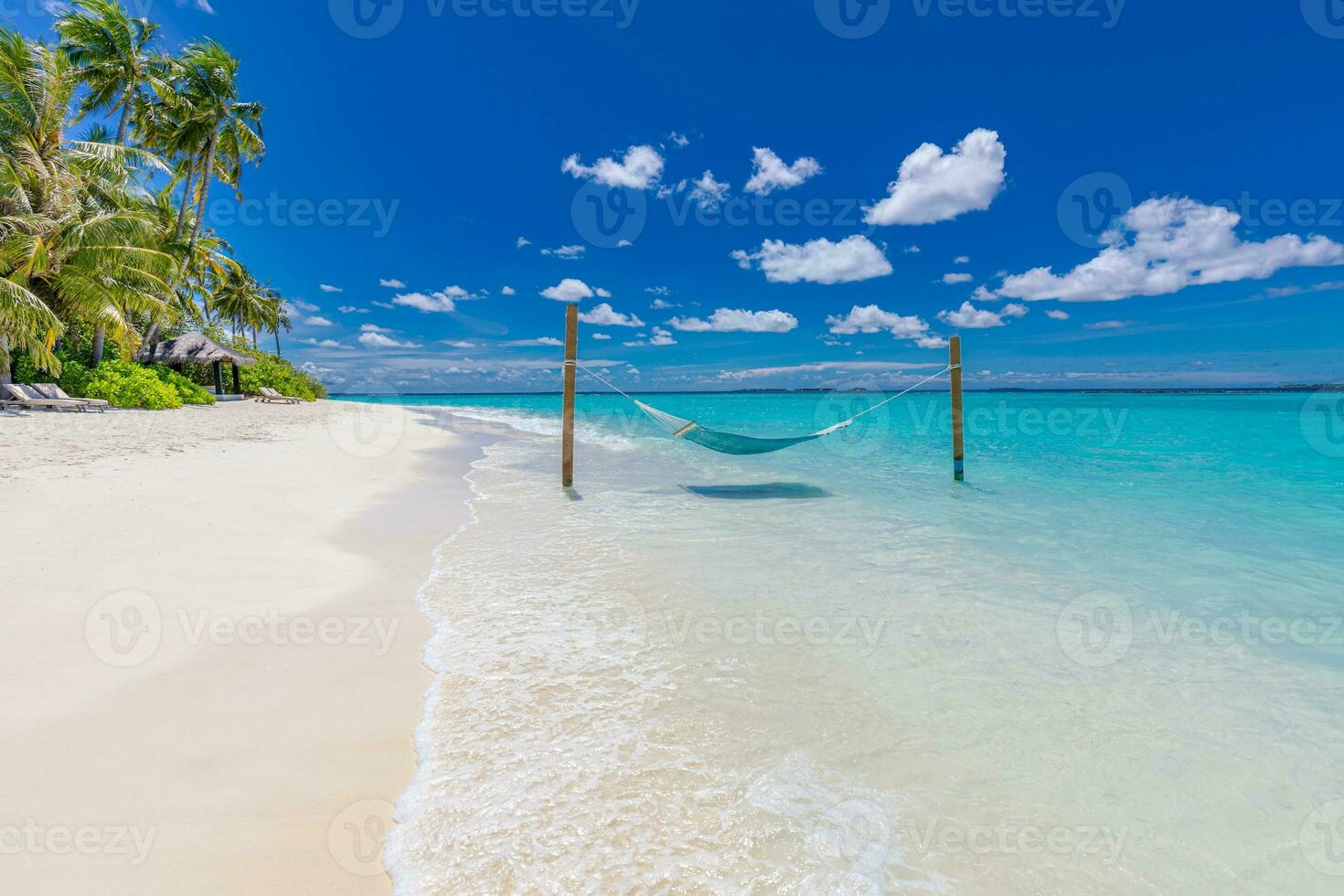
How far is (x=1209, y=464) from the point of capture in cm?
1173

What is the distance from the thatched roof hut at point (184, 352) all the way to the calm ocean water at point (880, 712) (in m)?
21.6

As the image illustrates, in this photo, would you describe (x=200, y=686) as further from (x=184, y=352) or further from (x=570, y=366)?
(x=184, y=352)

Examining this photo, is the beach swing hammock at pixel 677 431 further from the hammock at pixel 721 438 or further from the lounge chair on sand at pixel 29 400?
the lounge chair on sand at pixel 29 400

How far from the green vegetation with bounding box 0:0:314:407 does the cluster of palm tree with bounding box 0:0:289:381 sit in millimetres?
31

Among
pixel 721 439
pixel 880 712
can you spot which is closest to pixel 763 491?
pixel 721 439

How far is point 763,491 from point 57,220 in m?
16.8

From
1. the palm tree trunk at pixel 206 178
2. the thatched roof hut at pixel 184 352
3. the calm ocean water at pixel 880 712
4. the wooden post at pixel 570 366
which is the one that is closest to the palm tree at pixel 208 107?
the palm tree trunk at pixel 206 178

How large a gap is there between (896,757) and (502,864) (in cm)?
155

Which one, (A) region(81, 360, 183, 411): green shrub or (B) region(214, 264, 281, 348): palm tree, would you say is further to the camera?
(B) region(214, 264, 281, 348): palm tree

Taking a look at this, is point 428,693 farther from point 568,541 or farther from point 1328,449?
point 1328,449

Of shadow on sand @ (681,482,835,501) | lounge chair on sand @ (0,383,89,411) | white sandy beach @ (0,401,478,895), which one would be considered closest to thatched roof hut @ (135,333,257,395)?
lounge chair on sand @ (0,383,89,411)

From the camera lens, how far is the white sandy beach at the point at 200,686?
5.45ft

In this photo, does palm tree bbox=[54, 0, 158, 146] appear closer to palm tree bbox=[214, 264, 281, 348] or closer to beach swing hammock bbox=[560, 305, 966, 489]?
palm tree bbox=[214, 264, 281, 348]

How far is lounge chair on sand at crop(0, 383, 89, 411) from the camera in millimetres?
11820
